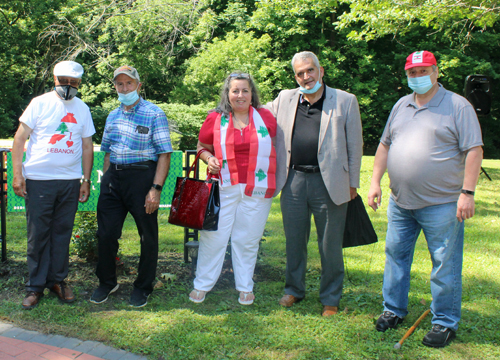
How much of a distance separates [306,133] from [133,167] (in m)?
1.49

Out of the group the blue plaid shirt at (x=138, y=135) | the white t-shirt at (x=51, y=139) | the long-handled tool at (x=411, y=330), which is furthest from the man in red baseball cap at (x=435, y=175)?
the white t-shirt at (x=51, y=139)

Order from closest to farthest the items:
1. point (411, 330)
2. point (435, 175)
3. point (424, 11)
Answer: point (435, 175) → point (411, 330) → point (424, 11)

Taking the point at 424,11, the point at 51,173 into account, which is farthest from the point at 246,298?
the point at 424,11

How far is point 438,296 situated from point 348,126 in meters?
1.49

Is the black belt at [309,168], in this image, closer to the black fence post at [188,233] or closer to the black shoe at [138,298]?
the black fence post at [188,233]

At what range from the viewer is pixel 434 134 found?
3.22m

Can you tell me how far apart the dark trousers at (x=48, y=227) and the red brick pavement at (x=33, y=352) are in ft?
2.54

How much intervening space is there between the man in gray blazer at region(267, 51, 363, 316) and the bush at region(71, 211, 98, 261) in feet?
7.35

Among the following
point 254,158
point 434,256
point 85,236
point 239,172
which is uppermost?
point 254,158

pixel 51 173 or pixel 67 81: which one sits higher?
pixel 67 81

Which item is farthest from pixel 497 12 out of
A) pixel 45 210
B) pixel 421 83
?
pixel 45 210

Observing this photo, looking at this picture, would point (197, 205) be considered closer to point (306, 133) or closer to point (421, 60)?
point (306, 133)

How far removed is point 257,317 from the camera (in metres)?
3.81

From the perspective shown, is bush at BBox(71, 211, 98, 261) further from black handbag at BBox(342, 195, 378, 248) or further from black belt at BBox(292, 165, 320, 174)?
black handbag at BBox(342, 195, 378, 248)
